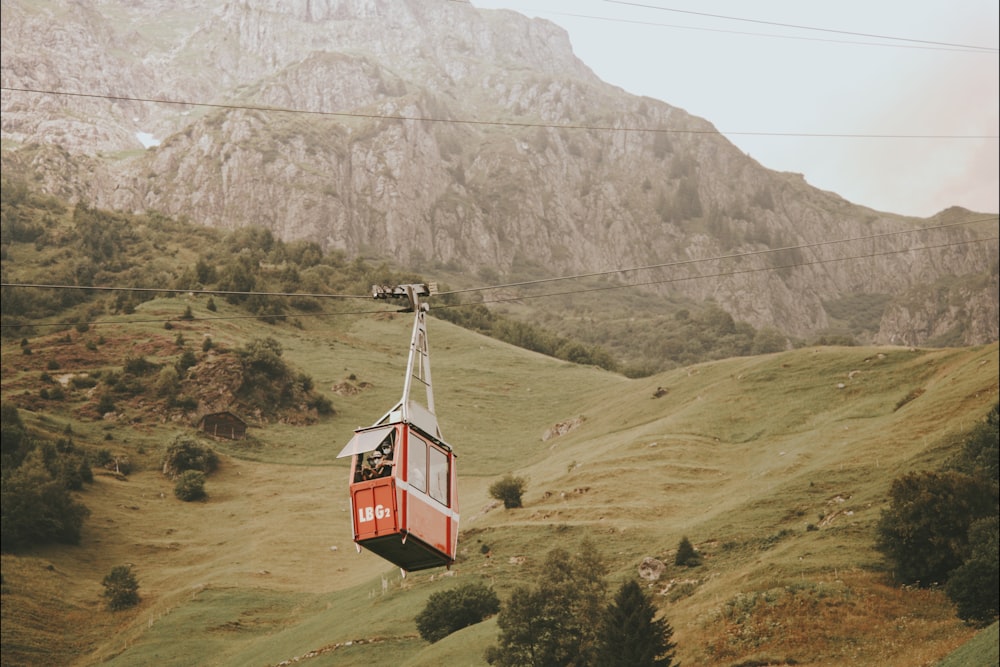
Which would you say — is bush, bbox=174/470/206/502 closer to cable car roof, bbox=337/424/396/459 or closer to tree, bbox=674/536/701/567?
tree, bbox=674/536/701/567

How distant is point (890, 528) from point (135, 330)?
106415mm

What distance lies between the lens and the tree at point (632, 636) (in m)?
36.4

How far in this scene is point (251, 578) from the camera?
227 feet

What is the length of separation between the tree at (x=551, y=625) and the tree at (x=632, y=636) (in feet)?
5.16

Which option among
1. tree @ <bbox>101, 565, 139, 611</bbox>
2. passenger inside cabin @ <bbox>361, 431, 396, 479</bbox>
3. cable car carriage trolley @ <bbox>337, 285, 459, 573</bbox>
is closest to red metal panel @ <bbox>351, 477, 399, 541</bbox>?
cable car carriage trolley @ <bbox>337, 285, 459, 573</bbox>

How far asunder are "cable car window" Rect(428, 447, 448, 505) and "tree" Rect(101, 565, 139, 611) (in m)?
51.1

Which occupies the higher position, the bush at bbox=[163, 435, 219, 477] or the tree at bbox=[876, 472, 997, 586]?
the tree at bbox=[876, 472, 997, 586]

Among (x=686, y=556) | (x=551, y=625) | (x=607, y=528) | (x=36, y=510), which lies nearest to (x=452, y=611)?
(x=551, y=625)

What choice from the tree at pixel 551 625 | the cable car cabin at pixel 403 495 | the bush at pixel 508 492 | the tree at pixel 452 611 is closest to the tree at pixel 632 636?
the tree at pixel 551 625

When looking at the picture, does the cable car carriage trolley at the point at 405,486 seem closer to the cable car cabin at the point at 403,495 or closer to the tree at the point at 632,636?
the cable car cabin at the point at 403,495

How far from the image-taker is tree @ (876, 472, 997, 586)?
44.9m

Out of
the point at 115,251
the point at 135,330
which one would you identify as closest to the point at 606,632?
the point at 135,330

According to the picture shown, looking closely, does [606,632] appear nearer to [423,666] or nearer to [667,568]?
[423,666]

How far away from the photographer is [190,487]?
9075cm
